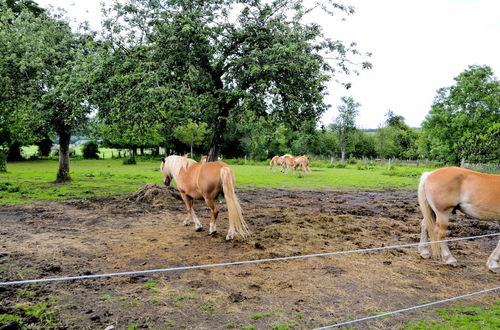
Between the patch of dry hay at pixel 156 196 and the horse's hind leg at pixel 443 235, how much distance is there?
8.30 m

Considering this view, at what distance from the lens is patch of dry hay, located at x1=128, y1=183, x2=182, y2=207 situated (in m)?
11.4

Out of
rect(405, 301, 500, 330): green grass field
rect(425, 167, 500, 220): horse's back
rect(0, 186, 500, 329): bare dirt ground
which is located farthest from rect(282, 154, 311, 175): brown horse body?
rect(405, 301, 500, 330): green grass field

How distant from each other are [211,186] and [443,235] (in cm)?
464

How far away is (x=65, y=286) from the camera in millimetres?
4516

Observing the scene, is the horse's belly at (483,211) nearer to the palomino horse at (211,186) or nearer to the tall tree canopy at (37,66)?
the palomino horse at (211,186)

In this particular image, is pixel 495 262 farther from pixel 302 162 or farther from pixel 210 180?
pixel 302 162

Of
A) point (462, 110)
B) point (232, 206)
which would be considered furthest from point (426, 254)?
point (462, 110)

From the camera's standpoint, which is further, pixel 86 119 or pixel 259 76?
pixel 86 119

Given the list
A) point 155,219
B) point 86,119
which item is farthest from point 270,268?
point 86,119

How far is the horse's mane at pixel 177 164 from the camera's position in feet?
26.9

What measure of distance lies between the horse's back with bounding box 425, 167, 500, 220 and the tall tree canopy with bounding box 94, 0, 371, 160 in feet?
14.6

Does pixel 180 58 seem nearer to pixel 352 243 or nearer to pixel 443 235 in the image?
pixel 352 243

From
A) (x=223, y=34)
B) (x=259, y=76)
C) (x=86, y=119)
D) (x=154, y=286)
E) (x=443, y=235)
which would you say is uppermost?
(x=223, y=34)

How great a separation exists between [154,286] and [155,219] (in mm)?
4716
